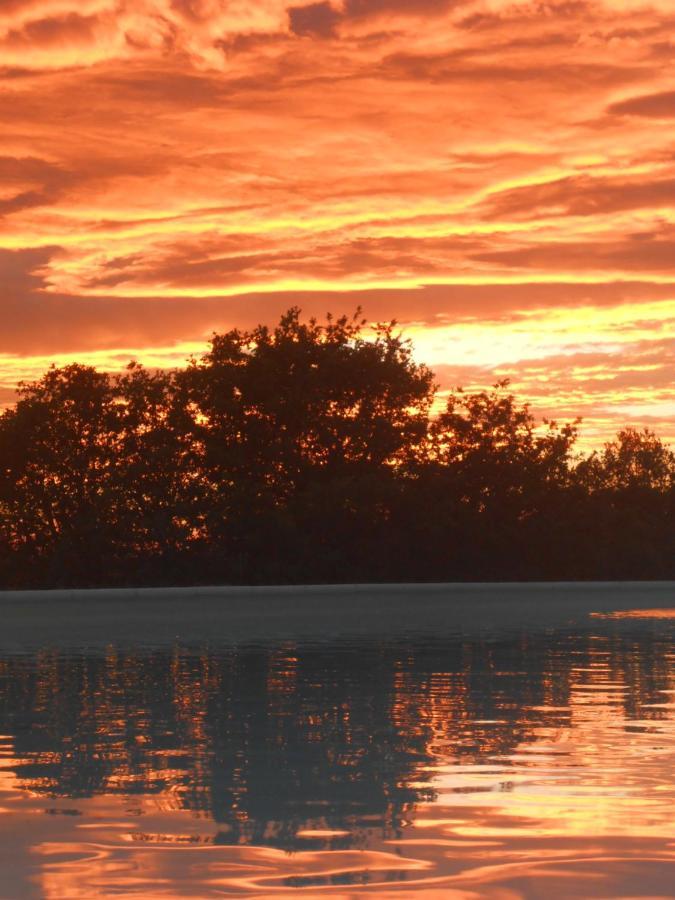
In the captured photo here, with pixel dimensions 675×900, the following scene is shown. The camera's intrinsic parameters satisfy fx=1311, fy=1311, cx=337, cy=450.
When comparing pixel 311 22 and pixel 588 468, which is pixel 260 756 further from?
pixel 588 468

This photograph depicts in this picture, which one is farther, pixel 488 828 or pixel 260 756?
pixel 260 756

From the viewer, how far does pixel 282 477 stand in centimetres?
3734

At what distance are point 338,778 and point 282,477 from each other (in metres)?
30.8

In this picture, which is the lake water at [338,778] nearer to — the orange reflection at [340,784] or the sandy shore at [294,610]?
the orange reflection at [340,784]

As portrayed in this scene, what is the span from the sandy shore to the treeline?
4007mm

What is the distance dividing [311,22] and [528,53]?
132 inches

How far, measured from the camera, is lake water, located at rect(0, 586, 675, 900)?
15.1 ft

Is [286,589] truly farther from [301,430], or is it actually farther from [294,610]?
[301,430]

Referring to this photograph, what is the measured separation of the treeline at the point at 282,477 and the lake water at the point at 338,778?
2212 cm

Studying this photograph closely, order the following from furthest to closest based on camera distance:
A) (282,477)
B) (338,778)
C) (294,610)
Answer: (282,477) → (294,610) → (338,778)

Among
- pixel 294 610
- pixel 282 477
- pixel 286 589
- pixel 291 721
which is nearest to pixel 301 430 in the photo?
pixel 282 477

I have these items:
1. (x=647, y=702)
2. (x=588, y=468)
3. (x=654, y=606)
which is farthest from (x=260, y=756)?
(x=588, y=468)

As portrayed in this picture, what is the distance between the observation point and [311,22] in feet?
60.8

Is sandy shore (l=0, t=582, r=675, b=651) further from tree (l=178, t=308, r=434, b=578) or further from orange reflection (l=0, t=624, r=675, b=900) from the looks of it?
orange reflection (l=0, t=624, r=675, b=900)
